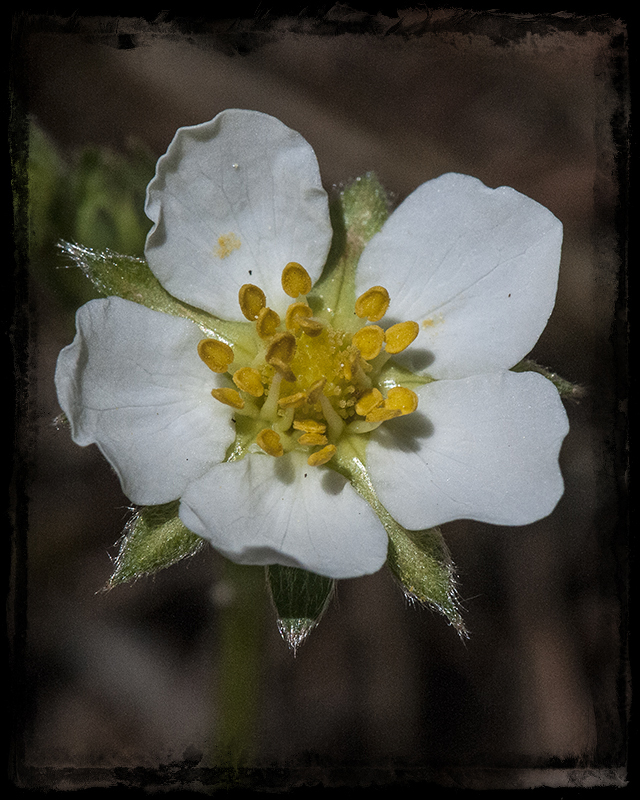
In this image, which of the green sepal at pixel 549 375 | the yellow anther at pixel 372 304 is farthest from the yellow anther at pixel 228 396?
the green sepal at pixel 549 375

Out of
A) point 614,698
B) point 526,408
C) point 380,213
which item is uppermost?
point 380,213

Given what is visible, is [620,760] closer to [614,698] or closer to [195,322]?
[614,698]

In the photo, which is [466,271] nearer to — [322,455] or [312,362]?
[312,362]

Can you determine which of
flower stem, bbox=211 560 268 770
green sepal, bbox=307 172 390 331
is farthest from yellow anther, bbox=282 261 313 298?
flower stem, bbox=211 560 268 770

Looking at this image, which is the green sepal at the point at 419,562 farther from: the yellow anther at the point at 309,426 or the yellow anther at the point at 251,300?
the yellow anther at the point at 251,300

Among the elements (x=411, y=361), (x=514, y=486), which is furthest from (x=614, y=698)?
(x=411, y=361)

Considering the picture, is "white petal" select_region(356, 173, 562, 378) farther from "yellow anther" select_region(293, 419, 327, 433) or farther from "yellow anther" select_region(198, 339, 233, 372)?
"yellow anther" select_region(198, 339, 233, 372)
